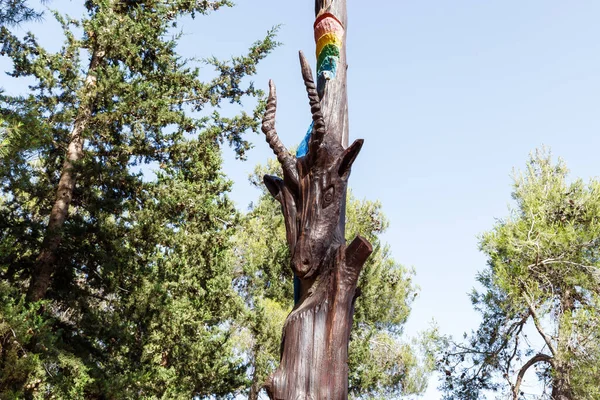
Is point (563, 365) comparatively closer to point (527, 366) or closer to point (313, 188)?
point (527, 366)

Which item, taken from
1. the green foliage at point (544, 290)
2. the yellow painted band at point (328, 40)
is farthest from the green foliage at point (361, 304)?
the yellow painted band at point (328, 40)

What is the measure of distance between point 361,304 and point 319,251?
43.2ft

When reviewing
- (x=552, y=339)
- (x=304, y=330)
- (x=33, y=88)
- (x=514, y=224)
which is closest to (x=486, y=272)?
(x=514, y=224)

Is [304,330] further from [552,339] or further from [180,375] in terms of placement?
[552,339]

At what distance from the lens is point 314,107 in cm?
306

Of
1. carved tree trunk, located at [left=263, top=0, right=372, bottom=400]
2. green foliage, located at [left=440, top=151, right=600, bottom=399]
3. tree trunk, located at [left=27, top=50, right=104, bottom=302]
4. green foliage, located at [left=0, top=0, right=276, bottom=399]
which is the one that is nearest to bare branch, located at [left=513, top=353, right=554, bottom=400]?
green foliage, located at [left=440, top=151, right=600, bottom=399]

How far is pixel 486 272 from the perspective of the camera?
569 inches

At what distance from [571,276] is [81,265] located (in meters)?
11.0

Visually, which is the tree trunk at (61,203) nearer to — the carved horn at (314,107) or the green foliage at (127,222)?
the green foliage at (127,222)

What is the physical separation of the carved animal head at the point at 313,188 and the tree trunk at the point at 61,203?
6.52 meters

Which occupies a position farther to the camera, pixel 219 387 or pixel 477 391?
pixel 477 391

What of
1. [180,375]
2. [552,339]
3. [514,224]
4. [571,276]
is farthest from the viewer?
[514,224]

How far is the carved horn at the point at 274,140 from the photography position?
10.9 ft

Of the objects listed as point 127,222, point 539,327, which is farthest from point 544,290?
point 127,222
